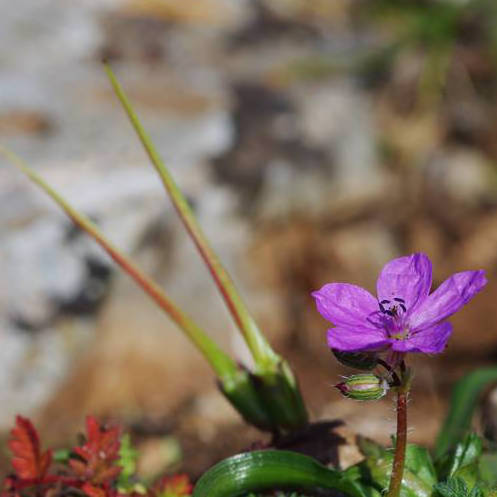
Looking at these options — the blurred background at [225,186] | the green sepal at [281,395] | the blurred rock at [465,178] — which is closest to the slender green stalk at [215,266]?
the green sepal at [281,395]

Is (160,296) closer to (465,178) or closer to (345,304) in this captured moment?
(345,304)

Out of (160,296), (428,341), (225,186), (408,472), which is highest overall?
(225,186)

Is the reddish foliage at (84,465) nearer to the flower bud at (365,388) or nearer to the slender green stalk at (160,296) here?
the slender green stalk at (160,296)

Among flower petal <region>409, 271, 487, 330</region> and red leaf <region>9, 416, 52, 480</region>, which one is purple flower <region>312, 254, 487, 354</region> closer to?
flower petal <region>409, 271, 487, 330</region>

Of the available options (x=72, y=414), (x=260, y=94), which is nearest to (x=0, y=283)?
(x=72, y=414)

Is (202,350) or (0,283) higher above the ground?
(0,283)

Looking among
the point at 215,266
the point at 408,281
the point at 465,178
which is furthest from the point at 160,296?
the point at 465,178

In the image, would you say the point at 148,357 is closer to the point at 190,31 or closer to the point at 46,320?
the point at 46,320
